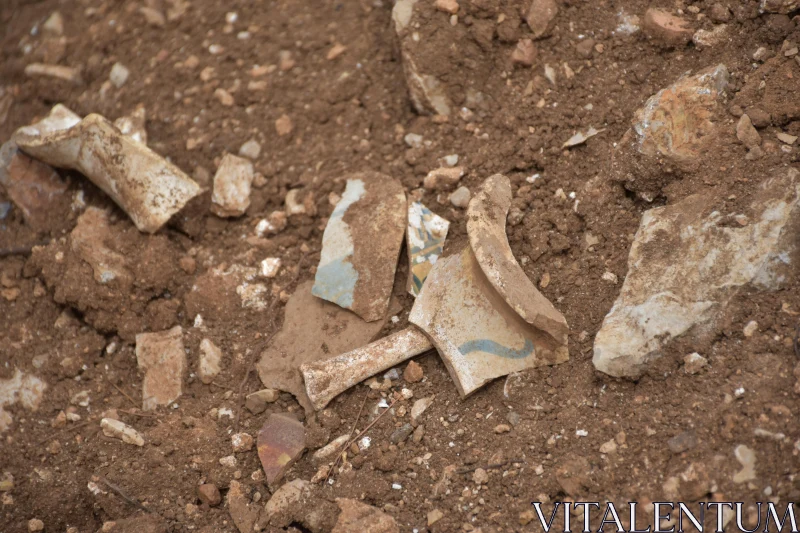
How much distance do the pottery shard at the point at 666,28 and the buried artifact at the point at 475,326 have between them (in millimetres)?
855

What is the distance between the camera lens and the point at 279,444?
7.55 feet

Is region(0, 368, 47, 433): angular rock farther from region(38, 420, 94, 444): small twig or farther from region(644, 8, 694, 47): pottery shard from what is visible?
region(644, 8, 694, 47): pottery shard

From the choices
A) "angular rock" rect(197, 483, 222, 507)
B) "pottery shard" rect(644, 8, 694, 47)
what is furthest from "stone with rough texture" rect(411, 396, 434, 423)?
"pottery shard" rect(644, 8, 694, 47)

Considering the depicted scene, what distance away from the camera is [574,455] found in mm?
2008

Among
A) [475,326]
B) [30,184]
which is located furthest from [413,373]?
[30,184]

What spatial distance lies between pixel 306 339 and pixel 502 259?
2.54 ft

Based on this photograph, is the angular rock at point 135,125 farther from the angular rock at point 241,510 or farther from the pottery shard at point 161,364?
the angular rock at point 241,510

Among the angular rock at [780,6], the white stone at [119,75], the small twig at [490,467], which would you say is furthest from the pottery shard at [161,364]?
the angular rock at [780,6]

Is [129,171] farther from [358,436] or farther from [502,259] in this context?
[502,259]

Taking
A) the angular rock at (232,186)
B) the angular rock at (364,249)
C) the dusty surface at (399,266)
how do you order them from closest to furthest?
1. the dusty surface at (399,266)
2. the angular rock at (364,249)
3. the angular rock at (232,186)

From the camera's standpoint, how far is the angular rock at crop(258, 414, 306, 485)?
7.45ft

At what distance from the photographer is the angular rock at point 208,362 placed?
8.18 feet

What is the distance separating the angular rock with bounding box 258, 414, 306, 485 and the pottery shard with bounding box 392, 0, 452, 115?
54.1 inches

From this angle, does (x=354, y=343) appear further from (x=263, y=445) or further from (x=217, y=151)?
(x=217, y=151)
